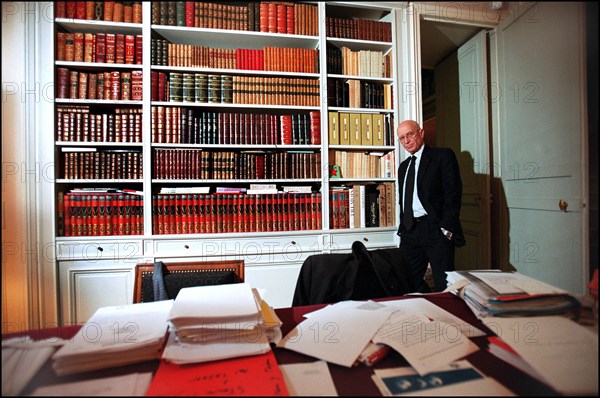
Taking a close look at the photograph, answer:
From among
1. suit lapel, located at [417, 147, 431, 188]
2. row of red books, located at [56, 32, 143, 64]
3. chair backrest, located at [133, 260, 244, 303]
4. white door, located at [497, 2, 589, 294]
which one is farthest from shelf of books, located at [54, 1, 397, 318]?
white door, located at [497, 2, 589, 294]

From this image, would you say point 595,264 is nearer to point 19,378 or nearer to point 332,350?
point 332,350

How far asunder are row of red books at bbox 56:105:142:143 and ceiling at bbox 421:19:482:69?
224 centimetres

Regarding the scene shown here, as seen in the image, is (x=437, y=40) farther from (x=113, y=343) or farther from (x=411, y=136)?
(x=113, y=343)

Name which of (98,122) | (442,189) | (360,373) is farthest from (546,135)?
(98,122)

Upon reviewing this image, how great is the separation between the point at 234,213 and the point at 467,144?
77.4 inches

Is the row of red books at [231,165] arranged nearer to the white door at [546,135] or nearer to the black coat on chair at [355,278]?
the black coat on chair at [355,278]

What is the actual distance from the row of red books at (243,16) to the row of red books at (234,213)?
121 cm

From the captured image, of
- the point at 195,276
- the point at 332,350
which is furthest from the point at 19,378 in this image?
the point at 195,276

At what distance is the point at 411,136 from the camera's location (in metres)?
1.93

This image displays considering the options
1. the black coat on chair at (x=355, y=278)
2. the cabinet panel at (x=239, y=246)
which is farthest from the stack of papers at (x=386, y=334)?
the cabinet panel at (x=239, y=246)

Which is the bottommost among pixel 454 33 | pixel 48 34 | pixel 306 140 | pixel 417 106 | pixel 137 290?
pixel 137 290

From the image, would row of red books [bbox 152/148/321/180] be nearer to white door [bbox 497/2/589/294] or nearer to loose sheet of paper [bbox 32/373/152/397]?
white door [bbox 497/2/589/294]

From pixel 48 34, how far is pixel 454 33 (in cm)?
288

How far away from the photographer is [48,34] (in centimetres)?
179
